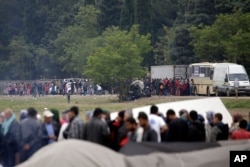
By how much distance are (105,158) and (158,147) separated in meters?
1.43

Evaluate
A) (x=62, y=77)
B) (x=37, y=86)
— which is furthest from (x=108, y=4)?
(x=37, y=86)

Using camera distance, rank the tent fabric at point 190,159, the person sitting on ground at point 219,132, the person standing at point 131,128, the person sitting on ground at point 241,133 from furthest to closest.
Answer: the person sitting on ground at point 219,132
the person sitting on ground at point 241,133
the person standing at point 131,128
the tent fabric at point 190,159

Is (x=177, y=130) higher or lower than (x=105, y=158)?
higher

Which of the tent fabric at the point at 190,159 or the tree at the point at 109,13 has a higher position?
the tree at the point at 109,13

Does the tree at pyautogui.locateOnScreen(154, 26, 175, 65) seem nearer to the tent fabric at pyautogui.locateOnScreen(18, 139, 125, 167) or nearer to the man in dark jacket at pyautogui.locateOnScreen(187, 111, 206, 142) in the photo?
the man in dark jacket at pyautogui.locateOnScreen(187, 111, 206, 142)

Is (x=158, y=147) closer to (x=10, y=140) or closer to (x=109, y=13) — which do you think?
(x=10, y=140)

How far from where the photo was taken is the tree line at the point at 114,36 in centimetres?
6681

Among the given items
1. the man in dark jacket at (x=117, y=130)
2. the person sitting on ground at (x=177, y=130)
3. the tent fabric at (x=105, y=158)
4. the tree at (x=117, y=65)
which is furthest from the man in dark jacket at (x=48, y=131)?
the tree at (x=117, y=65)

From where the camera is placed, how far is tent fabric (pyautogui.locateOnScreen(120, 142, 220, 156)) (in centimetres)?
1538

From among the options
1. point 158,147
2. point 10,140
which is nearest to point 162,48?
point 10,140

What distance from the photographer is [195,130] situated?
18391 mm

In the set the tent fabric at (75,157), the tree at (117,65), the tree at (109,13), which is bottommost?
the tent fabric at (75,157)

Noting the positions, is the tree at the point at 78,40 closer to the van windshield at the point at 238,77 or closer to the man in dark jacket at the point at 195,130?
the van windshield at the point at 238,77

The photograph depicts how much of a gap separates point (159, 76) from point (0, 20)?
1745 inches
